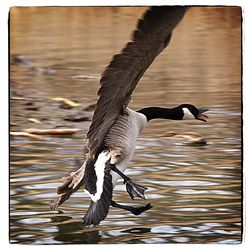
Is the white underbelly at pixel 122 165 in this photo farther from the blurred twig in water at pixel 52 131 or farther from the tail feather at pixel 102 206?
the blurred twig in water at pixel 52 131

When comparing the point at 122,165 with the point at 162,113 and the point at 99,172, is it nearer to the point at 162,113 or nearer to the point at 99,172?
the point at 99,172

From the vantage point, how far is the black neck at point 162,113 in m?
2.73

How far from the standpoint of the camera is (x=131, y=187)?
2705mm

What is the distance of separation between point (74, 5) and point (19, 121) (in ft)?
1.03

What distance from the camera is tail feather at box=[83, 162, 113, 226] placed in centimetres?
268

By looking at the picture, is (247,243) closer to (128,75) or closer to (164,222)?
(164,222)

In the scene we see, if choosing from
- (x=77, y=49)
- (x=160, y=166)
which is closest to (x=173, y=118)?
(x=160, y=166)

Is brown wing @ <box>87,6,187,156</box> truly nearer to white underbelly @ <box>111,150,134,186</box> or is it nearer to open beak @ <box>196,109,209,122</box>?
white underbelly @ <box>111,150,134,186</box>

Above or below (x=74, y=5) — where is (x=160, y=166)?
below

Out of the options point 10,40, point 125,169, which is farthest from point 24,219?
point 10,40

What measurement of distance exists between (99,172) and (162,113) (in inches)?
8.5

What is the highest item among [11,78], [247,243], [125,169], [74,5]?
[74,5]

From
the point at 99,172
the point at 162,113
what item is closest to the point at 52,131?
the point at 99,172

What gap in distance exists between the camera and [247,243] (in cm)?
272
